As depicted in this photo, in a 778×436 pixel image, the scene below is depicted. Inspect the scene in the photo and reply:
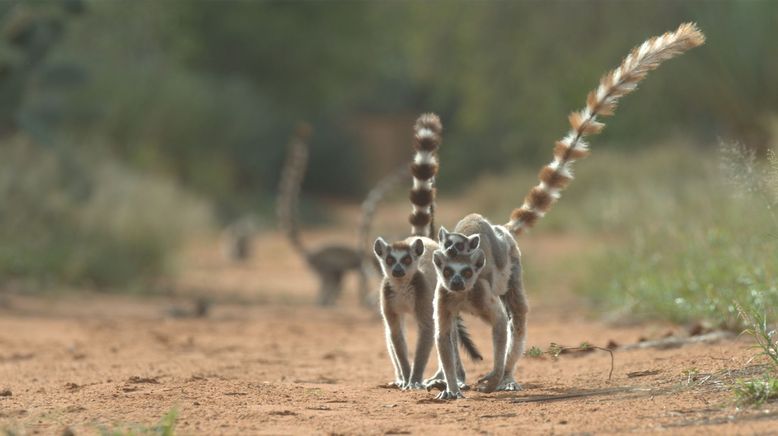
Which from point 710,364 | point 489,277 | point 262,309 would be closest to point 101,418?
point 489,277

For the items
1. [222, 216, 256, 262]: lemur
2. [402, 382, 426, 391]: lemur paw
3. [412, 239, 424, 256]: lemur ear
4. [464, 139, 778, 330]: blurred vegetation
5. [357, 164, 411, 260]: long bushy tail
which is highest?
[222, 216, 256, 262]: lemur

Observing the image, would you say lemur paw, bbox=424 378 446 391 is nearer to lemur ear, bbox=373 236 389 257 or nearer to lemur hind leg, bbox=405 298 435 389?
Result: lemur hind leg, bbox=405 298 435 389

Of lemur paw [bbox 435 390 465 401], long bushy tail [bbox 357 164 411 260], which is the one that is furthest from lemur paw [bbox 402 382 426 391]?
long bushy tail [bbox 357 164 411 260]

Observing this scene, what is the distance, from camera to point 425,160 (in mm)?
7137

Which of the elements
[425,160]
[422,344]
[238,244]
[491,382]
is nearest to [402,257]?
[422,344]

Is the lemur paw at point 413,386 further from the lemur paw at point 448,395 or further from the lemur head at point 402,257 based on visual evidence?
the lemur head at point 402,257

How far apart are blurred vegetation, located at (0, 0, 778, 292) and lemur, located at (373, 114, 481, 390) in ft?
9.64

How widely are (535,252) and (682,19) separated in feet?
28.0

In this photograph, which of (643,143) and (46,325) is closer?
(46,325)

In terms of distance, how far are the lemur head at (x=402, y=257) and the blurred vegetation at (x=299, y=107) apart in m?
3.13

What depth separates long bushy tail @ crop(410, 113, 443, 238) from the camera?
7.13 m

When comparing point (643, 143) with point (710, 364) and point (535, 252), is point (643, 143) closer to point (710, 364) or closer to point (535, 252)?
point (535, 252)

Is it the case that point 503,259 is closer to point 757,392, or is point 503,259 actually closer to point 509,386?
point 509,386

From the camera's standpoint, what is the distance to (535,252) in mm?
18906
